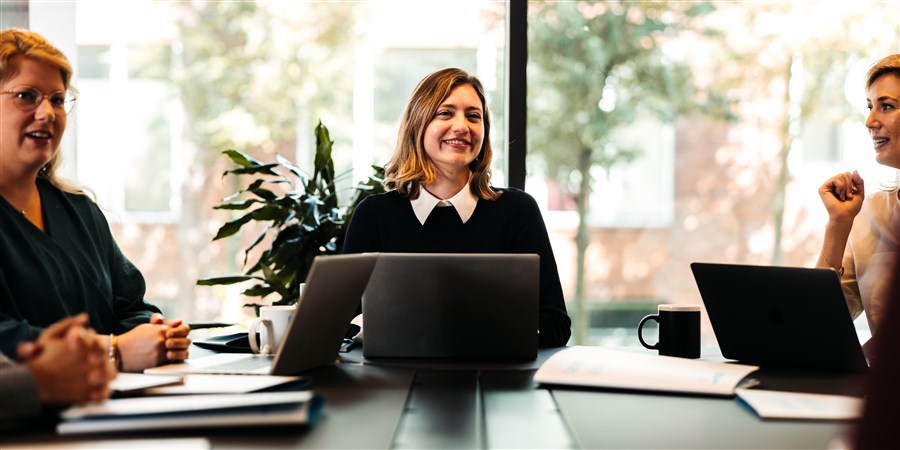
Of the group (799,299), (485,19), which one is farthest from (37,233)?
(485,19)

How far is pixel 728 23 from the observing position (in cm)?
387

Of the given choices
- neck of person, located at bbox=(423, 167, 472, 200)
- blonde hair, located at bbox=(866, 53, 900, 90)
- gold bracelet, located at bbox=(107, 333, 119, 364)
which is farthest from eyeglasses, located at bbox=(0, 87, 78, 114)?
blonde hair, located at bbox=(866, 53, 900, 90)

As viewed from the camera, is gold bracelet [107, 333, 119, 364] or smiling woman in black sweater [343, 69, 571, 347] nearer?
gold bracelet [107, 333, 119, 364]

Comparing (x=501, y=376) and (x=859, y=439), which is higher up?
(x=859, y=439)

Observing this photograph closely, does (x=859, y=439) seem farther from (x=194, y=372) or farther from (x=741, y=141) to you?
(x=741, y=141)

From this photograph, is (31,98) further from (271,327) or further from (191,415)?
(191,415)

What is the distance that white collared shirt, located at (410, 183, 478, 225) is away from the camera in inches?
94.9

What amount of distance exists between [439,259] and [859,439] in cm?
118

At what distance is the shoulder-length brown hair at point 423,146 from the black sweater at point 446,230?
5 centimetres

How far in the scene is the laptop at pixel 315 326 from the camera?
1.42 meters

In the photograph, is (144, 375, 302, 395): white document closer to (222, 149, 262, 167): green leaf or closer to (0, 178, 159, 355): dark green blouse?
(0, 178, 159, 355): dark green blouse

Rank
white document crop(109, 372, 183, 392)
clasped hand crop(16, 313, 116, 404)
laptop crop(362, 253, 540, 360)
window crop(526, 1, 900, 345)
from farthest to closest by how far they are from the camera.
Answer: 1. window crop(526, 1, 900, 345)
2. laptop crop(362, 253, 540, 360)
3. white document crop(109, 372, 183, 392)
4. clasped hand crop(16, 313, 116, 404)

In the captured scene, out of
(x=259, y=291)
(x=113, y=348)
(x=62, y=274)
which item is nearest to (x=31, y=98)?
(x=62, y=274)

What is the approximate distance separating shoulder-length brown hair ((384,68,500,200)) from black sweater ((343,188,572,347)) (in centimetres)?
5
